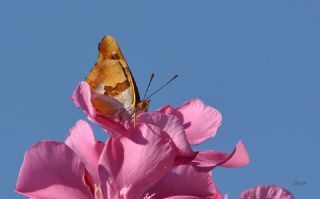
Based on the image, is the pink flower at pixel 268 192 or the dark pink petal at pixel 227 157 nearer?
the pink flower at pixel 268 192

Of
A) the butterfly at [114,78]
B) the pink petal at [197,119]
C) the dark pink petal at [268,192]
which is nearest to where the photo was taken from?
the dark pink petal at [268,192]

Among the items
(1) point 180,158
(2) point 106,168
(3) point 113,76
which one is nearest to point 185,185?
(1) point 180,158

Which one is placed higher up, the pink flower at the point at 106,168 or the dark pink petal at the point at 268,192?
the pink flower at the point at 106,168

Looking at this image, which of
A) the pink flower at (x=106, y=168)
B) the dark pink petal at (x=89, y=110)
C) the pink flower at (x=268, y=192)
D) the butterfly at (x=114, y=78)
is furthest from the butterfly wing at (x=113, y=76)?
the pink flower at (x=268, y=192)

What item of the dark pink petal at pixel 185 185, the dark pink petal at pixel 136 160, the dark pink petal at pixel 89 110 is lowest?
the dark pink petal at pixel 185 185

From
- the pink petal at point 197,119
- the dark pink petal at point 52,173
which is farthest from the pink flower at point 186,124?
the dark pink petal at point 52,173

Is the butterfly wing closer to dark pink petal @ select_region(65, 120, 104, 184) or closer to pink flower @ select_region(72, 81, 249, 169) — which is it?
pink flower @ select_region(72, 81, 249, 169)

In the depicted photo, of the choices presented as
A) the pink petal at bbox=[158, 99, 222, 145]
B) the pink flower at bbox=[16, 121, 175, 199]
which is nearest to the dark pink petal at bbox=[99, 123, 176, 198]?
the pink flower at bbox=[16, 121, 175, 199]

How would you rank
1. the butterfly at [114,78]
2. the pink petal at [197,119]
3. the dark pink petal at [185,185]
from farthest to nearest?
the butterfly at [114,78] < the pink petal at [197,119] < the dark pink petal at [185,185]

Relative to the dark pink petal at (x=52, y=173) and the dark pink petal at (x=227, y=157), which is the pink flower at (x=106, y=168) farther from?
the dark pink petal at (x=227, y=157)
